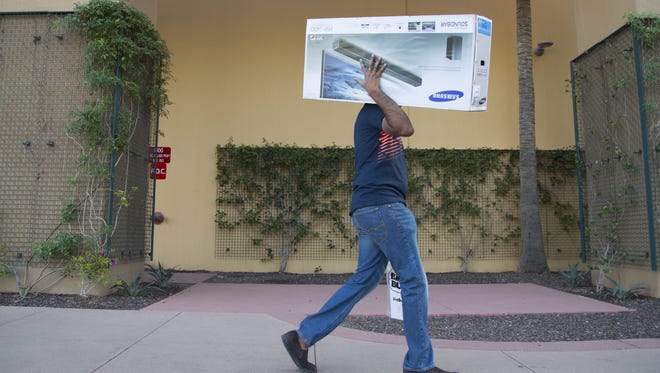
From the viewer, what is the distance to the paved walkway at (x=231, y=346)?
3.34 m

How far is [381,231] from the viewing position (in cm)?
288

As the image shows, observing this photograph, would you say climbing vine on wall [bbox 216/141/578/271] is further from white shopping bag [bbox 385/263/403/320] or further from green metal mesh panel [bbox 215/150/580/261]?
white shopping bag [bbox 385/263/403/320]

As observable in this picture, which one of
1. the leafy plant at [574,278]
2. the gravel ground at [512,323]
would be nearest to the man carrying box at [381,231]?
the gravel ground at [512,323]

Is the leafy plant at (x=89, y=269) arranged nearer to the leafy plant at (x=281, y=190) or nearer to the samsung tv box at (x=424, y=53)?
the leafy plant at (x=281, y=190)

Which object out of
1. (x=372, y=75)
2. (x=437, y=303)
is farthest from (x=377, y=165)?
(x=437, y=303)

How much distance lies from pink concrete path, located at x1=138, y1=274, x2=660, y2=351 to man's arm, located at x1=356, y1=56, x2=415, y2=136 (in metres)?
2.08

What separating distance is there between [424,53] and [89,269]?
447 centimetres

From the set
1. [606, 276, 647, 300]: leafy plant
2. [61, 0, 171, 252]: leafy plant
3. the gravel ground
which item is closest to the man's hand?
the gravel ground

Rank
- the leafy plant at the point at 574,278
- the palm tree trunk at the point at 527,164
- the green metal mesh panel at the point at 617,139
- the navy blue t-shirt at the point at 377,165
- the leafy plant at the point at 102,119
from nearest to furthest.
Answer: the navy blue t-shirt at the point at 377,165, the leafy plant at the point at 102,119, the green metal mesh panel at the point at 617,139, the leafy plant at the point at 574,278, the palm tree trunk at the point at 527,164

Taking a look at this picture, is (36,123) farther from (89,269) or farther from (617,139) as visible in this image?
(617,139)

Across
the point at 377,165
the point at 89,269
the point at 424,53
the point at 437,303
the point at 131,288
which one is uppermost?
the point at 424,53

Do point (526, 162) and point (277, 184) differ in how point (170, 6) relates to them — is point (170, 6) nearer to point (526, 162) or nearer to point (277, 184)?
point (277, 184)

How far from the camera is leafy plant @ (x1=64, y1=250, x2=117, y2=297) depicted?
5438 mm

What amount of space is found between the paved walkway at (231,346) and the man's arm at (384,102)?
5.42ft
